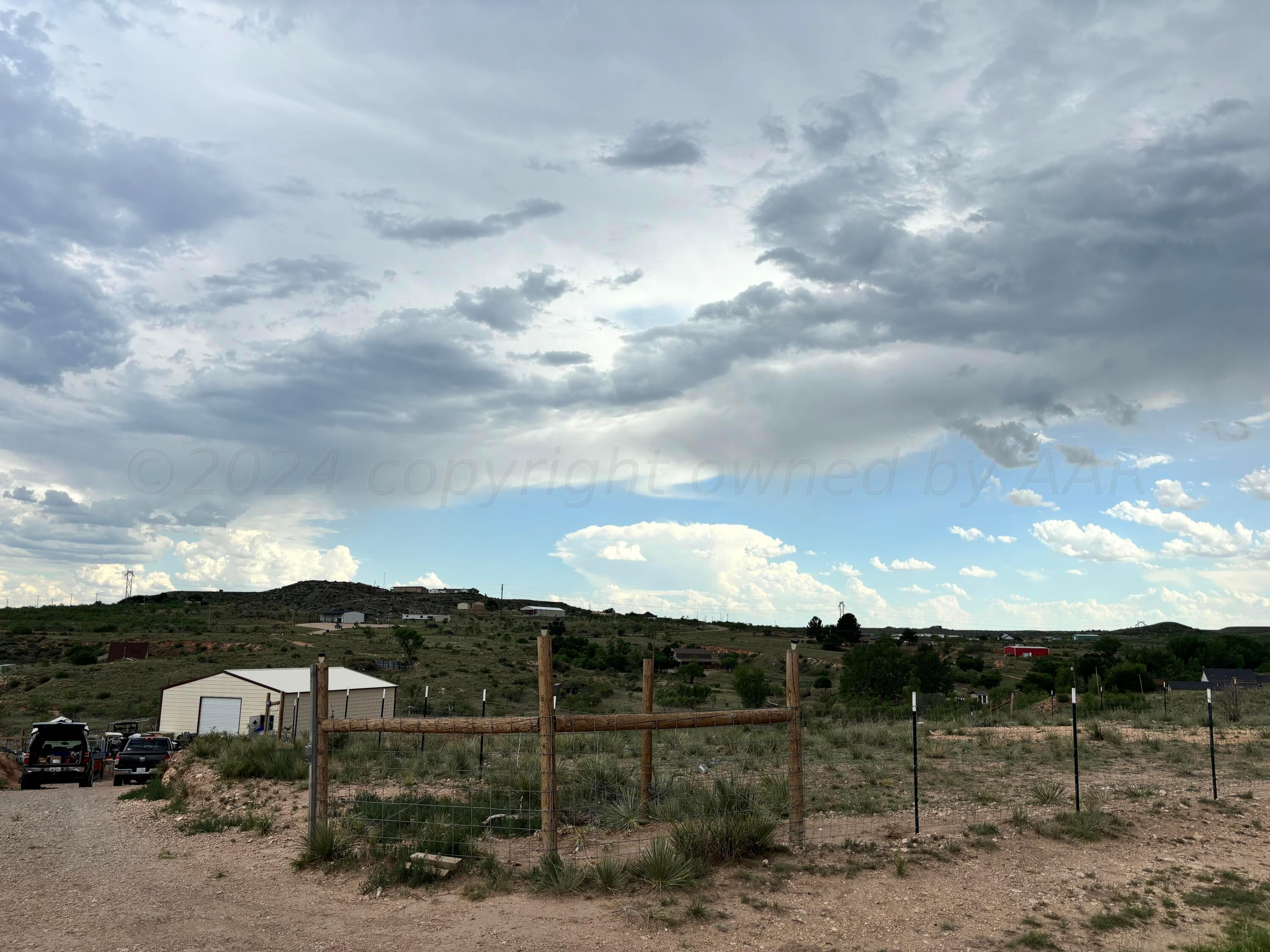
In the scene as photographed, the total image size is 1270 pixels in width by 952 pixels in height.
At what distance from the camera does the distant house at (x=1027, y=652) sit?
308ft

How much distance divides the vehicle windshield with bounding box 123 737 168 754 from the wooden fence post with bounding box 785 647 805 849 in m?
22.8

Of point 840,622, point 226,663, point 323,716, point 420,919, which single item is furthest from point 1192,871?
point 840,622

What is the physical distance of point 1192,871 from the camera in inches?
447

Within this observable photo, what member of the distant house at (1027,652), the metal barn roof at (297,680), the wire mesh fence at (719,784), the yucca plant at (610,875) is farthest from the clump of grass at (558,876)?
the distant house at (1027,652)

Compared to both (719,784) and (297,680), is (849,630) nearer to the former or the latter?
(297,680)

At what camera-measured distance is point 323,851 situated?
38.4 feet

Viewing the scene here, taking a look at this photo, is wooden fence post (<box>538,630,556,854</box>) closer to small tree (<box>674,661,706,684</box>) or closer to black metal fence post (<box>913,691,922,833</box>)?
black metal fence post (<box>913,691,922,833</box>)

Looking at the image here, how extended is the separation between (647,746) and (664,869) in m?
2.91

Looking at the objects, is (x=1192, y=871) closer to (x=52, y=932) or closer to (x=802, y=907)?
(x=802, y=907)

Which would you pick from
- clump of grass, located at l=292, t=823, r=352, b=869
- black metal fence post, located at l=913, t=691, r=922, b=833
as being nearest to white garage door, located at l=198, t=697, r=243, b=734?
clump of grass, located at l=292, t=823, r=352, b=869

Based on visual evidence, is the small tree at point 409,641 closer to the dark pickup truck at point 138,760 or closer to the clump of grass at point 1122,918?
the dark pickup truck at point 138,760

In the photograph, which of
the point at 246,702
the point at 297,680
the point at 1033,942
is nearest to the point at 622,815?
the point at 1033,942

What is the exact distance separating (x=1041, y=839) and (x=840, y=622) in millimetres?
98409

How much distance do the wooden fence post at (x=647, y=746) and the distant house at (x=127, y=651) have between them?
66.3 metres
